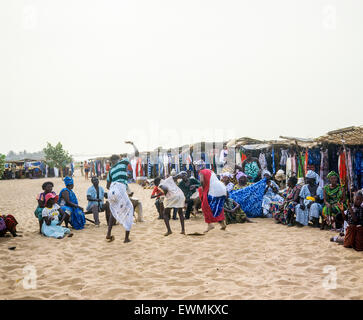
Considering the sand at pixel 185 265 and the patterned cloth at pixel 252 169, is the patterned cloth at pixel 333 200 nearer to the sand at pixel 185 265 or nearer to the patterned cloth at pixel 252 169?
the sand at pixel 185 265

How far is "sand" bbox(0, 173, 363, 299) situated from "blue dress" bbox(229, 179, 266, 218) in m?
1.38

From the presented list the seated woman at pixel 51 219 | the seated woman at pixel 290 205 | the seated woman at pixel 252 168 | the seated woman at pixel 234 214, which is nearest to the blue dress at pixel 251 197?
the seated woman at pixel 234 214

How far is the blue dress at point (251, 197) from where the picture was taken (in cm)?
794

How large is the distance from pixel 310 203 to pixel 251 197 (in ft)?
5.41

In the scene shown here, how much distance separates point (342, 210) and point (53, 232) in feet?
19.1

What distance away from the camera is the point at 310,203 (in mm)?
6691

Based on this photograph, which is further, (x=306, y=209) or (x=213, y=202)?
(x=306, y=209)

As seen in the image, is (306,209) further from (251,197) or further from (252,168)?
(252,168)

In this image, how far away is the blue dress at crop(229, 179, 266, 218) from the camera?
7.94m

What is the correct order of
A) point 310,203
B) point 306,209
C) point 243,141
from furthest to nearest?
point 243,141 < point 306,209 < point 310,203

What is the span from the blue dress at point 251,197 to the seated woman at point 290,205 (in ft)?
2.62

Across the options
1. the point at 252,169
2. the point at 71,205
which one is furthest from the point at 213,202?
the point at 252,169
